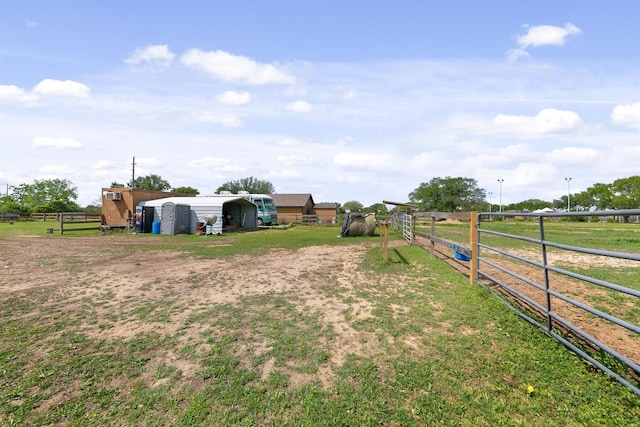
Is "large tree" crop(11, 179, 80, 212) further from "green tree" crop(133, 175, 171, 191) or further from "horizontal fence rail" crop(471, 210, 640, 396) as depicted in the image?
"horizontal fence rail" crop(471, 210, 640, 396)

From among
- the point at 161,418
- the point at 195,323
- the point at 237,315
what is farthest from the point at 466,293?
the point at 161,418

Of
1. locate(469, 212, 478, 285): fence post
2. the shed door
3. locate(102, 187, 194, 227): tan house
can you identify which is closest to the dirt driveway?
locate(469, 212, 478, 285): fence post

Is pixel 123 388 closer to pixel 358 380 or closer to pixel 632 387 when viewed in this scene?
pixel 358 380

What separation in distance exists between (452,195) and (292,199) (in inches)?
1387

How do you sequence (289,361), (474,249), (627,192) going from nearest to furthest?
(289,361), (474,249), (627,192)

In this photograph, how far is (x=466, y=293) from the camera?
5.16 m

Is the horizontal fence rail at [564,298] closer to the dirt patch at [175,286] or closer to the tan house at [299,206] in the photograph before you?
the dirt patch at [175,286]

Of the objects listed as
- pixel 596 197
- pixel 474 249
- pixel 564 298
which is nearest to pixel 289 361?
pixel 564 298

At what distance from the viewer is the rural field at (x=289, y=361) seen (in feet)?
7.75

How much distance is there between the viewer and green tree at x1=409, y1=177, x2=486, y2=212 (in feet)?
201

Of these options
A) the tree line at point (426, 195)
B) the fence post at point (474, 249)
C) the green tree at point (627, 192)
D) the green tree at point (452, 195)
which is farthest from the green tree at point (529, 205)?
the fence post at point (474, 249)

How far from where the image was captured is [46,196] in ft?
185

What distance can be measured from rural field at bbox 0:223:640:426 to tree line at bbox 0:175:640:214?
53.9 m

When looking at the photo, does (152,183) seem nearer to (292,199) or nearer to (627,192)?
(292,199)
